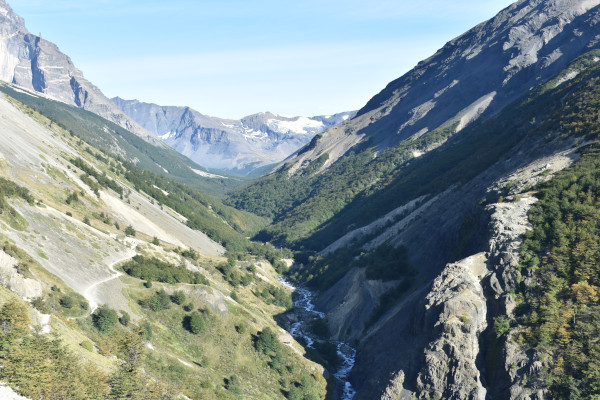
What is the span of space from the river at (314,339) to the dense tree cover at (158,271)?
2542 cm

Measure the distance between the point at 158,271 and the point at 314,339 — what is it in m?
37.2

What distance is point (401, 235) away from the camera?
11156 cm

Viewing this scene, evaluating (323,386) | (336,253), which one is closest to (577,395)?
(323,386)

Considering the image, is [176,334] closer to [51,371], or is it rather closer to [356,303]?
[51,371]

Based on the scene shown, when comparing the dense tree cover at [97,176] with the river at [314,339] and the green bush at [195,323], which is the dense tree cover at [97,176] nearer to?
the river at [314,339]

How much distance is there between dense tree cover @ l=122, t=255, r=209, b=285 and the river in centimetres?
2542

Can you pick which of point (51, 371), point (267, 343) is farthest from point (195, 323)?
point (51, 371)

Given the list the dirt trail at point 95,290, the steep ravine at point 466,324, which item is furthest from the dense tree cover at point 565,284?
the dirt trail at point 95,290

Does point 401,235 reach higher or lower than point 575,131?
lower

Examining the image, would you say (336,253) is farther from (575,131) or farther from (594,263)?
(594,263)

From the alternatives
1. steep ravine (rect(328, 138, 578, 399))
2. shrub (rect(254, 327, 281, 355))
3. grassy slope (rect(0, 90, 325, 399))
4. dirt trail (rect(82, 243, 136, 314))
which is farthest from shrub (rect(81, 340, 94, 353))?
steep ravine (rect(328, 138, 578, 399))

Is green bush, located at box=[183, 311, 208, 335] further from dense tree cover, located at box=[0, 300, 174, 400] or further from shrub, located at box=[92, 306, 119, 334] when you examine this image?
dense tree cover, located at box=[0, 300, 174, 400]

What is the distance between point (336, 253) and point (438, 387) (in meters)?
95.1

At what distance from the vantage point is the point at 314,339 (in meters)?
95.9
